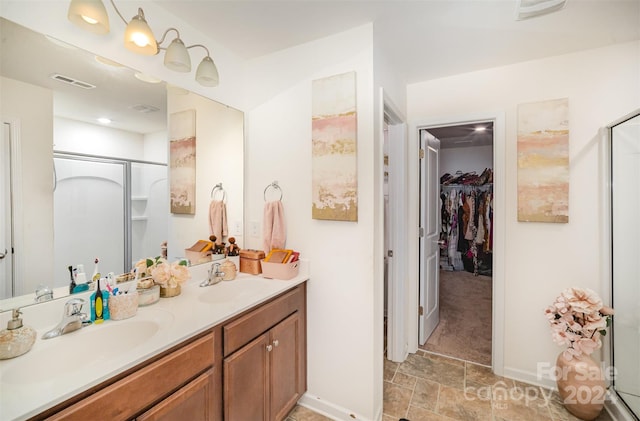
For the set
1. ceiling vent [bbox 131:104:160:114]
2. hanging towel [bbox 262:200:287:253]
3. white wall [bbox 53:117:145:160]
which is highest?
ceiling vent [bbox 131:104:160:114]

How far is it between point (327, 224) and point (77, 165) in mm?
1364

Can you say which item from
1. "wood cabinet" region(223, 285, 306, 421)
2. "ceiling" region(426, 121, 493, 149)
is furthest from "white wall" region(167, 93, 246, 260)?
"ceiling" region(426, 121, 493, 149)

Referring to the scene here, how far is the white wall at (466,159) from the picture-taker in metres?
5.31

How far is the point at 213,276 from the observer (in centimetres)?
177

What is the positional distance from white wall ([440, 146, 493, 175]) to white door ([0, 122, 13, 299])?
19.7 feet

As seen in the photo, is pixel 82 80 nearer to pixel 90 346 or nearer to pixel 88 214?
pixel 88 214

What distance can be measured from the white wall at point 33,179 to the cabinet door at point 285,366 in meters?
1.13

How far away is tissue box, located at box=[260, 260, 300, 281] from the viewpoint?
70.4 inches

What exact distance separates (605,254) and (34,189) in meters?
3.34

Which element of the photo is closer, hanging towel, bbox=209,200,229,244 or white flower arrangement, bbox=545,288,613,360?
white flower arrangement, bbox=545,288,613,360

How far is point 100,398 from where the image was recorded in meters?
0.85

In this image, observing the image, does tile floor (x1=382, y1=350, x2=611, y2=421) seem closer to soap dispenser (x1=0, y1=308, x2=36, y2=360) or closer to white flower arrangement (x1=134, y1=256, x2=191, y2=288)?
white flower arrangement (x1=134, y1=256, x2=191, y2=288)

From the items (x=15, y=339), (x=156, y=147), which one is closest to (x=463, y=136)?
(x=156, y=147)

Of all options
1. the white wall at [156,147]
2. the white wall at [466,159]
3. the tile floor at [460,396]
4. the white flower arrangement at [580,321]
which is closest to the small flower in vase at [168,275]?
the white wall at [156,147]
